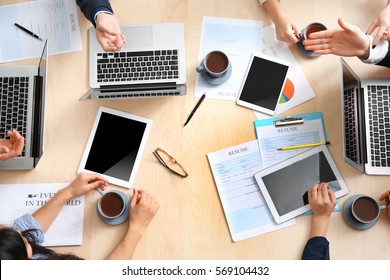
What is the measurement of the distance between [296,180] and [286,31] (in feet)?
1.62

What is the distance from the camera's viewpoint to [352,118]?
144 centimetres

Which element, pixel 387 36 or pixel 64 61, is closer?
pixel 387 36

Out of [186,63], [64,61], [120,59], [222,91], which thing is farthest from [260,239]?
[64,61]

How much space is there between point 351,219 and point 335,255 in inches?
4.9

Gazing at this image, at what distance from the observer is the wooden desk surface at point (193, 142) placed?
139cm

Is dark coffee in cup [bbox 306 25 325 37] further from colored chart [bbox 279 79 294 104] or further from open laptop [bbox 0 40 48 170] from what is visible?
open laptop [bbox 0 40 48 170]

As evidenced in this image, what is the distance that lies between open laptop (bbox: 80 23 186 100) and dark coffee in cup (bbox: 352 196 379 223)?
2.15 ft

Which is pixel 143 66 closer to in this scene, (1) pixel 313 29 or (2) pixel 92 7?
(2) pixel 92 7

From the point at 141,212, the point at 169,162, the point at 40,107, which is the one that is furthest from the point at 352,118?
the point at 40,107

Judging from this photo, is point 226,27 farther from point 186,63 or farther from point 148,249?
point 148,249

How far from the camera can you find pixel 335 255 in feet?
4.51

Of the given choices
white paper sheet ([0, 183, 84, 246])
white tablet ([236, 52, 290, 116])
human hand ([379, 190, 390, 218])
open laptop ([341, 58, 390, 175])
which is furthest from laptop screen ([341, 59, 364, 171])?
white paper sheet ([0, 183, 84, 246])
